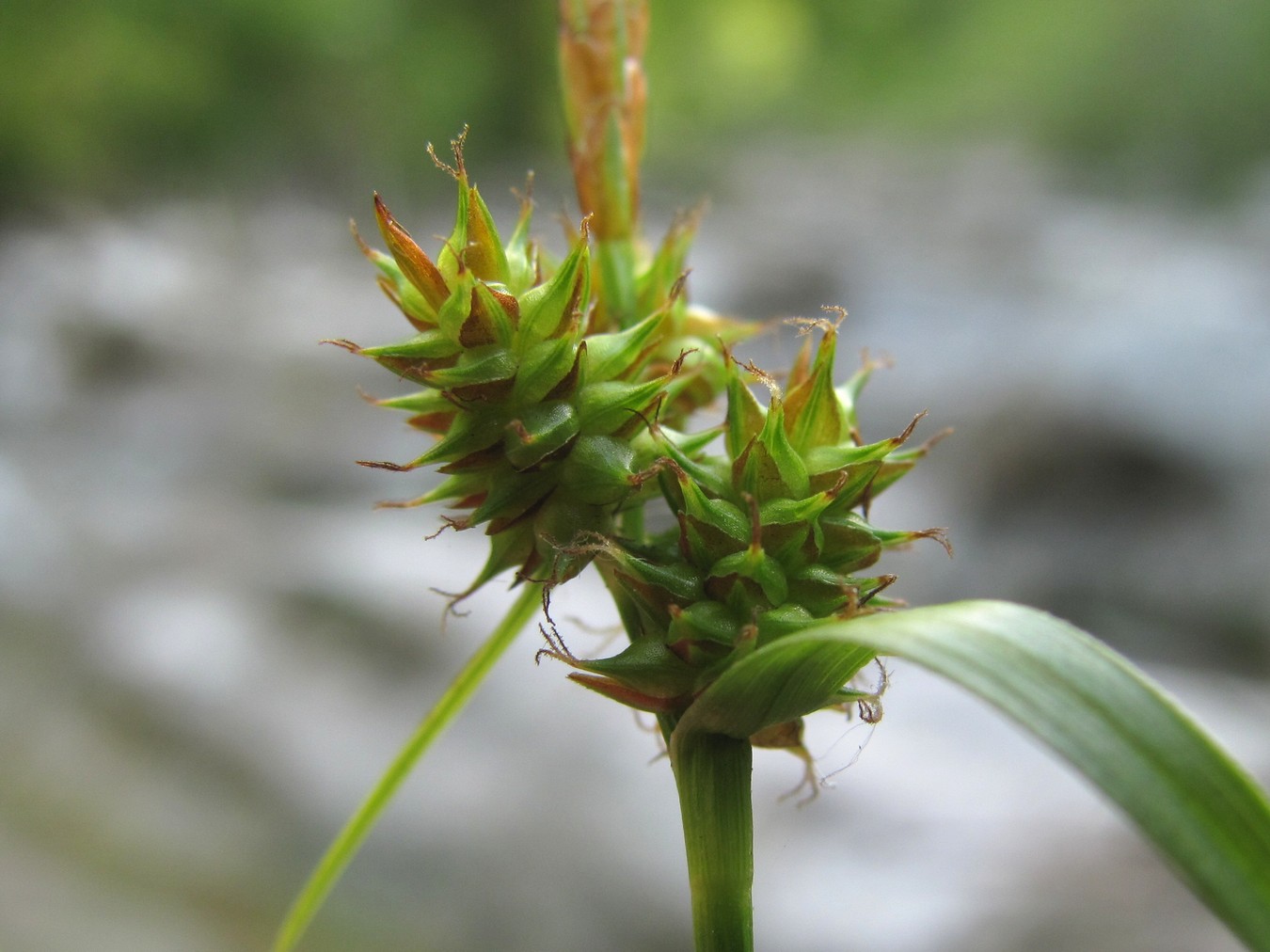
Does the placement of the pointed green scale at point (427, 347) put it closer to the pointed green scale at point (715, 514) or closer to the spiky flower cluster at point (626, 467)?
the spiky flower cluster at point (626, 467)

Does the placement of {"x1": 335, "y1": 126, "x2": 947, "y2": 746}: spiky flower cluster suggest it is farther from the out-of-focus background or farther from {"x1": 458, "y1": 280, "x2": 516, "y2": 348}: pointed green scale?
the out-of-focus background

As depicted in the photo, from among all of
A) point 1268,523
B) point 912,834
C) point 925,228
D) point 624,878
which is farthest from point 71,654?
point 925,228

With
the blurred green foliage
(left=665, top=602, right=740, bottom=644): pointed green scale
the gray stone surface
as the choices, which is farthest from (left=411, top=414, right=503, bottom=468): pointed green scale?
the blurred green foliage

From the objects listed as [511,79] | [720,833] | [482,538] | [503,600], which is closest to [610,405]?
[720,833]

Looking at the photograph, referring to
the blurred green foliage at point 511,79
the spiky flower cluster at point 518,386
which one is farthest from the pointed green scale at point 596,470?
the blurred green foliage at point 511,79

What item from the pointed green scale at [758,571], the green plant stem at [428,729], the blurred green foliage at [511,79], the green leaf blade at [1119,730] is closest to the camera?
the green leaf blade at [1119,730]

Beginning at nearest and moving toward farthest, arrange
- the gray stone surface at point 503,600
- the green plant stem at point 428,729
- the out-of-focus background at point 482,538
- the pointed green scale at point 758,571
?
the pointed green scale at point 758,571 → the green plant stem at point 428,729 → the gray stone surface at point 503,600 → the out-of-focus background at point 482,538

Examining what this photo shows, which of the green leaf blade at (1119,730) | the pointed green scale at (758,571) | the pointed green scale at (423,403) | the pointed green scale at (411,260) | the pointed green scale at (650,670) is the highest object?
the pointed green scale at (411,260)

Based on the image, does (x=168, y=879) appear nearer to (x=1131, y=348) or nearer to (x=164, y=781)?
(x=164, y=781)

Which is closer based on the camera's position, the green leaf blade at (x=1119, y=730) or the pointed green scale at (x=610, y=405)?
the green leaf blade at (x=1119, y=730)
